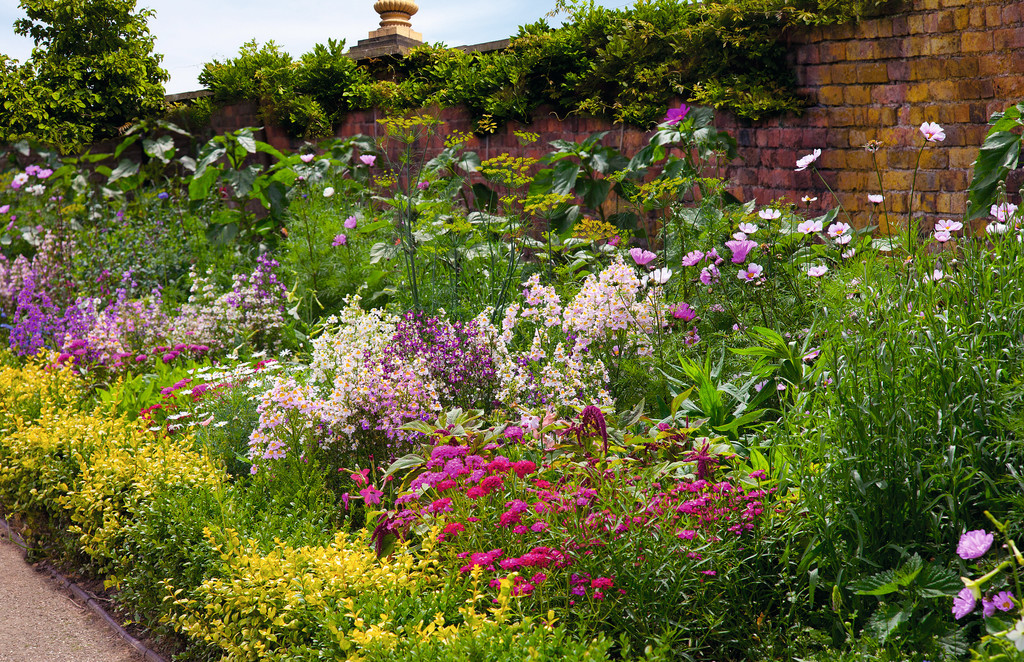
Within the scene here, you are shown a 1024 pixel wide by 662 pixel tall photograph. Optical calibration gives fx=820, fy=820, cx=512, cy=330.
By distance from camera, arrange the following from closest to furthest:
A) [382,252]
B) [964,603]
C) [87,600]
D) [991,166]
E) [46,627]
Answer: [964,603]
[46,627]
[87,600]
[991,166]
[382,252]

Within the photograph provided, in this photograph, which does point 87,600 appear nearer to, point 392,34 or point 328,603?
point 328,603

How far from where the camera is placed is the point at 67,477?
385 cm

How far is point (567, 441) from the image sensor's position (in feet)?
9.77

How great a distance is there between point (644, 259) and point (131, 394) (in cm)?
296

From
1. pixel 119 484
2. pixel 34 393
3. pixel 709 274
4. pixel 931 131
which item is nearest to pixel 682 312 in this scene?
pixel 709 274

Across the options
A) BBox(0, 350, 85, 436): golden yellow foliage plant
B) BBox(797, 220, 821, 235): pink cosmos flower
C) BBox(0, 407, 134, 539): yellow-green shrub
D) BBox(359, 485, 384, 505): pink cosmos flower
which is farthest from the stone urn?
BBox(359, 485, 384, 505): pink cosmos flower

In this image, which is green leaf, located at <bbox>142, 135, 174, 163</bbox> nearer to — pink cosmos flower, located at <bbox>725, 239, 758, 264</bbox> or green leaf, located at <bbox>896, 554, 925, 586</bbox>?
pink cosmos flower, located at <bbox>725, 239, 758, 264</bbox>

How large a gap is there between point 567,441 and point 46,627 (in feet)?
7.26

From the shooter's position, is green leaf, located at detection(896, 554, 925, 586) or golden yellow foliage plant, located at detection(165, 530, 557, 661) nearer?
green leaf, located at detection(896, 554, 925, 586)

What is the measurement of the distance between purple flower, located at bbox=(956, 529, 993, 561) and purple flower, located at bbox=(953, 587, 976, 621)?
0.26ft

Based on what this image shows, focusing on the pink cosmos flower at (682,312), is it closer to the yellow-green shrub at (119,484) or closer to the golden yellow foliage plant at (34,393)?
the yellow-green shrub at (119,484)

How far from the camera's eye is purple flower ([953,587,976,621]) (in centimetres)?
173

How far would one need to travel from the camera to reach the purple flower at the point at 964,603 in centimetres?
173

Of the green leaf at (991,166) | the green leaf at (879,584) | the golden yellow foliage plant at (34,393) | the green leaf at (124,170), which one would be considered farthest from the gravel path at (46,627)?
the green leaf at (124,170)
